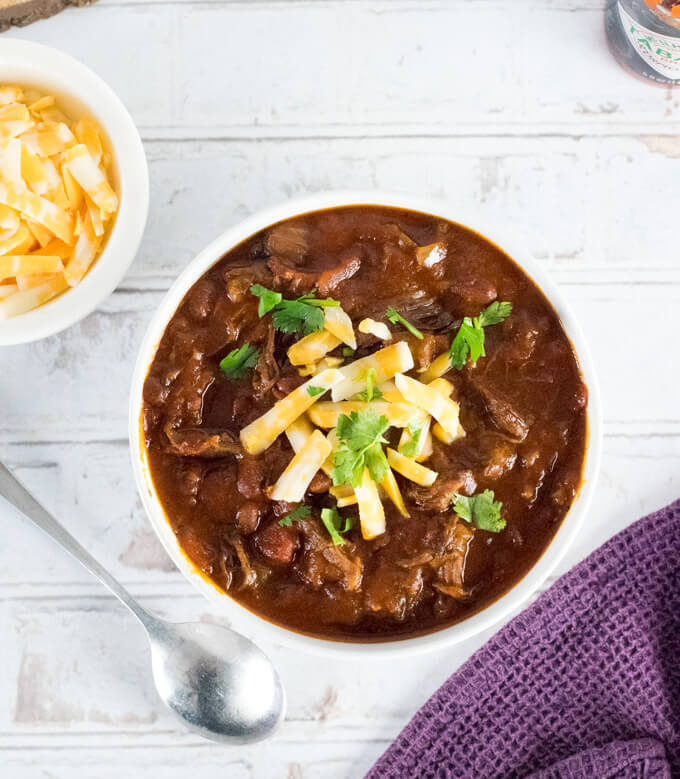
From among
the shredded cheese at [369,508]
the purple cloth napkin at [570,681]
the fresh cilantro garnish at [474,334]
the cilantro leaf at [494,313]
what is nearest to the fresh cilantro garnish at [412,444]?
the shredded cheese at [369,508]

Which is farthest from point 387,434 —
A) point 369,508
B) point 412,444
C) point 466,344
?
point 466,344

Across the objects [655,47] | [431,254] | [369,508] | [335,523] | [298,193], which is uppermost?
[655,47]

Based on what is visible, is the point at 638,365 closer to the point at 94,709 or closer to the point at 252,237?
the point at 252,237

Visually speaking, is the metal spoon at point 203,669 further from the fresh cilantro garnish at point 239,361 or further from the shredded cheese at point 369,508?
the fresh cilantro garnish at point 239,361

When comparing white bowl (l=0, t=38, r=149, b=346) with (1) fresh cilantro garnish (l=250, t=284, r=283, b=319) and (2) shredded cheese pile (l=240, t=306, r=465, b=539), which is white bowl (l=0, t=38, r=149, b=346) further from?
(2) shredded cheese pile (l=240, t=306, r=465, b=539)

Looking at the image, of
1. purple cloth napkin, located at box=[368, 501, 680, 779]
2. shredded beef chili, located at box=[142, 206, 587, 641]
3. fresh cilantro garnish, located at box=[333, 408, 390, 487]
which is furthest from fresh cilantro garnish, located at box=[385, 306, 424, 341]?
purple cloth napkin, located at box=[368, 501, 680, 779]

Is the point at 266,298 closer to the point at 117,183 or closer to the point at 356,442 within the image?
the point at 356,442
